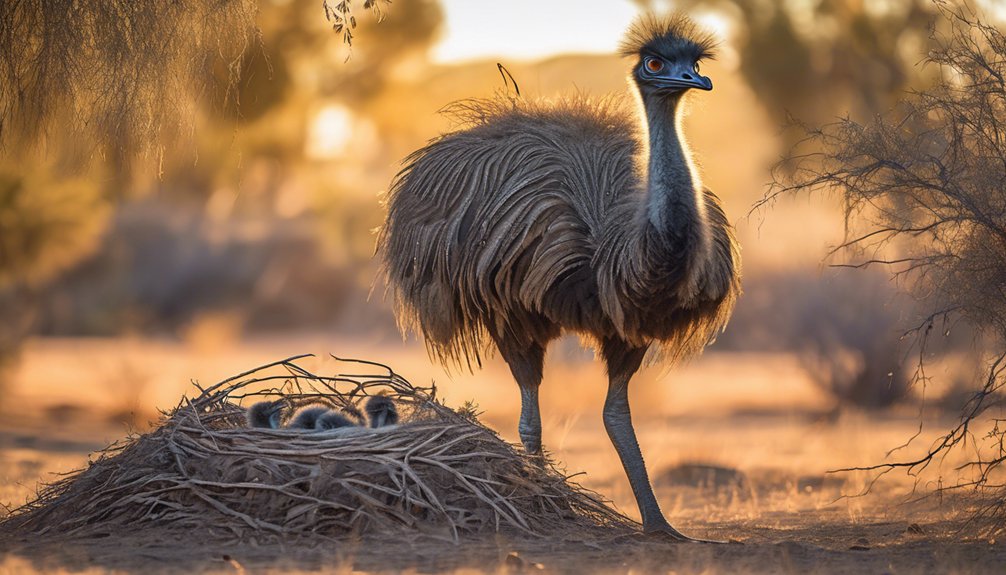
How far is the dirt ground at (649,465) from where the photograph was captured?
632 centimetres

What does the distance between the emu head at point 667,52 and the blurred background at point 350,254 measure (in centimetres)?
25

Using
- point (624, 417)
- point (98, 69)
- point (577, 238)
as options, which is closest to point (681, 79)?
point (577, 238)

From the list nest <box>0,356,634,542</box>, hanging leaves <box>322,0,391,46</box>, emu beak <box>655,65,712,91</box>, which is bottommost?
nest <box>0,356,634,542</box>

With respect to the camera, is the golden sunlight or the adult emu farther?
the golden sunlight

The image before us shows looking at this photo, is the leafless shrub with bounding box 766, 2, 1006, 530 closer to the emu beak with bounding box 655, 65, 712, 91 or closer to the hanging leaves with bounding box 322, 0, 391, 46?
the emu beak with bounding box 655, 65, 712, 91

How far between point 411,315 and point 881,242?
282 cm

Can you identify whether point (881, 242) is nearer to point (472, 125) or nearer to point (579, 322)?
point (579, 322)

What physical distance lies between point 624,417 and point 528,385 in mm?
770

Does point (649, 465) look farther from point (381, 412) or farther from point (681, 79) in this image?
point (681, 79)

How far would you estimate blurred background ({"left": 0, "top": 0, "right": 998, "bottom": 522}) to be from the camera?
10.5 m

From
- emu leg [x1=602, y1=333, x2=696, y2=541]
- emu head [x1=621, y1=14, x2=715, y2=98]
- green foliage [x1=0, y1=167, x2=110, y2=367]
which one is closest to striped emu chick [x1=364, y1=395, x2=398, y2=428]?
emu leg [x1=602, y1=333, x2=696, y2=541]

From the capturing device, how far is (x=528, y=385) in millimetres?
8391

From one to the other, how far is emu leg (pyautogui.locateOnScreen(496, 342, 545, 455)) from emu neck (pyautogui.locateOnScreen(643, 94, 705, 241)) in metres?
1.52

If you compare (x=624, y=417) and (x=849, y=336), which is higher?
(x=849, y=336)
